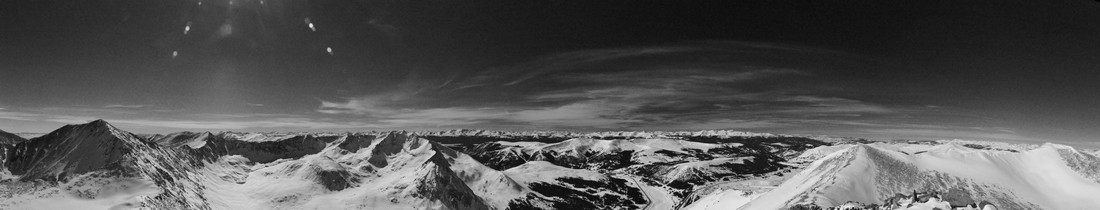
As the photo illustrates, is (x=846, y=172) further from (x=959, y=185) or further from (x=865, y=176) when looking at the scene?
(x=959, y=185)

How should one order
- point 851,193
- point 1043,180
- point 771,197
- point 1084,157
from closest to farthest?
point 851,193 → point 771,197 → point 1043,180 → point 1084,157

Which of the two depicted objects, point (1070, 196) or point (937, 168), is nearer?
point (1070, 196)

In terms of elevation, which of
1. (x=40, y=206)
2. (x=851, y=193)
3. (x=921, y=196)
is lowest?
(x=40, y=206)

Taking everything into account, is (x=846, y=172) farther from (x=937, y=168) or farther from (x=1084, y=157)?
(x=1084, y=157)

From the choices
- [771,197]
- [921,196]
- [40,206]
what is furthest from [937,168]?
[40,206]

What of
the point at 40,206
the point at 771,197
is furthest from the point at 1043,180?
the point at 40,206

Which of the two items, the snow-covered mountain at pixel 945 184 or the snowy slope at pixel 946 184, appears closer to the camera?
the snow-covered mountain at pixel 945 184

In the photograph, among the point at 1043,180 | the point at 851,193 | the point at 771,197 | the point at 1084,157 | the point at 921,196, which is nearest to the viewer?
the point at 921,196

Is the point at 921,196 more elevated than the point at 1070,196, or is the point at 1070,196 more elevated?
the point at 921,196

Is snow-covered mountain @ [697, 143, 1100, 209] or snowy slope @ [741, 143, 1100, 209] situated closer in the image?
snow-covered mountain @ [697, 143, 1100, 209]
